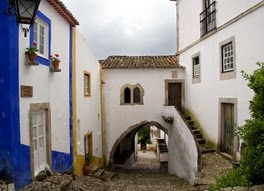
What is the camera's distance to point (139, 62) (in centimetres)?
1595

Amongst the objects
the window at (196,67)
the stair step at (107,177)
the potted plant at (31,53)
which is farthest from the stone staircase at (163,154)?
the potted plant at (31,53)

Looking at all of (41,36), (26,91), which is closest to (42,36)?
(41,36)

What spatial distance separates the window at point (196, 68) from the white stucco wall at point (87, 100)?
4589 mm

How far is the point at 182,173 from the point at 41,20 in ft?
26.8

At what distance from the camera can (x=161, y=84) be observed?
15289 mm

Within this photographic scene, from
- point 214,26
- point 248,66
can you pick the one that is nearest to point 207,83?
point 214,26

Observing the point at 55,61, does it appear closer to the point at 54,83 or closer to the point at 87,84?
the point at 54,83

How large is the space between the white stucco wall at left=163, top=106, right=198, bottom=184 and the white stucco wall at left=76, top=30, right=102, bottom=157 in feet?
11.5

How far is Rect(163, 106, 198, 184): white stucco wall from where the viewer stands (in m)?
10.1

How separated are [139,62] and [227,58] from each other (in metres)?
6.36

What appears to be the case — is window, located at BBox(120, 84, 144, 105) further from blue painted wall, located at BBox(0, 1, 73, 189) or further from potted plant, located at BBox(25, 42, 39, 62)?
blue painted wall, located at BBox(0, 1, 73, 189)

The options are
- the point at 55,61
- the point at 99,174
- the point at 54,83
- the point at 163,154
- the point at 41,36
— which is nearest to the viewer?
the point at 41,36

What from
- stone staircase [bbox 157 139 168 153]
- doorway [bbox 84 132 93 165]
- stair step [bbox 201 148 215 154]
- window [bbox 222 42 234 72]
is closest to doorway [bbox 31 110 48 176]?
doorway [bbox 84 132 93 165]

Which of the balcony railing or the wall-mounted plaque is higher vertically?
the balcony railing
